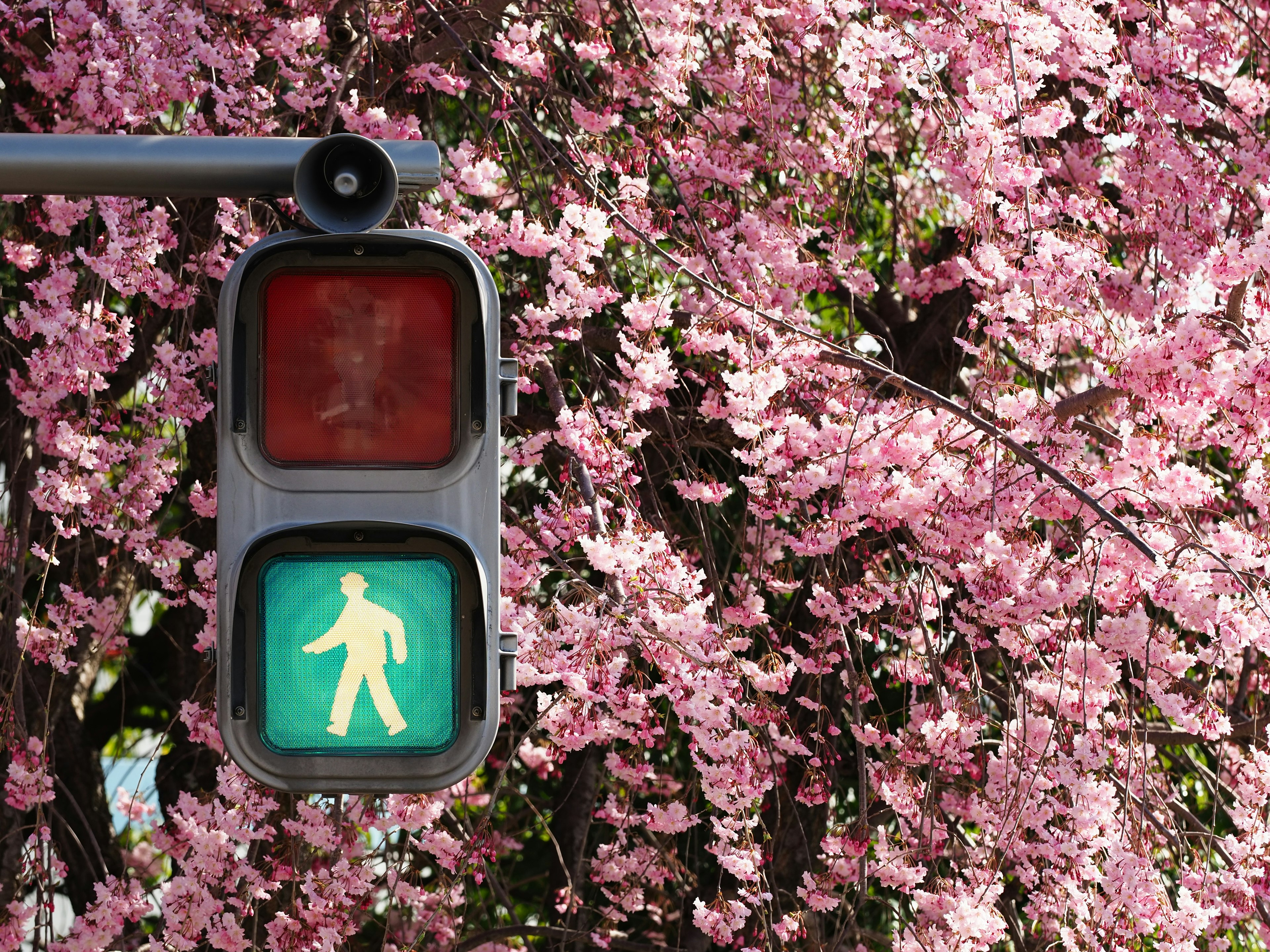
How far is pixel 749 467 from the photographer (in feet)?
20.1

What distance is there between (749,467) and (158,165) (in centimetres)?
420

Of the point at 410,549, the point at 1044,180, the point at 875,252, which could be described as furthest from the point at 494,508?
the point at 875,252

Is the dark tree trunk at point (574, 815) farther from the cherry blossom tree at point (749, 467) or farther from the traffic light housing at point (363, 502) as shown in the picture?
the traffic light housing at point (363, 502)

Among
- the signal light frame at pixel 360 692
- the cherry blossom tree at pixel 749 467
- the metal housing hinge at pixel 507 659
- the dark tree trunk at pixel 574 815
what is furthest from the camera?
the dark tree trunk at pixel 574 815

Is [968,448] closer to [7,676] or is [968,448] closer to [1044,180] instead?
[1044,180]

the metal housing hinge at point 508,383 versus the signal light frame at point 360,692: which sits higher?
the metal housing hinge at point 508,383

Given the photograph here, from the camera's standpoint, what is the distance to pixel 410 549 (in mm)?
2000

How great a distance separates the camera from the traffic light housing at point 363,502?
6.52 feet

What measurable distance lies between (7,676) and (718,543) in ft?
10.2

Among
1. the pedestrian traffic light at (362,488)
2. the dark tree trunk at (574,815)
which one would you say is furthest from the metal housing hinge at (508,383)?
the dark tree trunk at (574,815)

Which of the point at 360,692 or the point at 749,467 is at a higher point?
the point at 749,467

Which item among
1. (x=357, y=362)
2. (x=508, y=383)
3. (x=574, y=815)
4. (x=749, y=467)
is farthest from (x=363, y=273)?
(x=574, y=815)

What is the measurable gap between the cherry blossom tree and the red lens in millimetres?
2164

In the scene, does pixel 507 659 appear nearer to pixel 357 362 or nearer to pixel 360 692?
pixel 360 692
